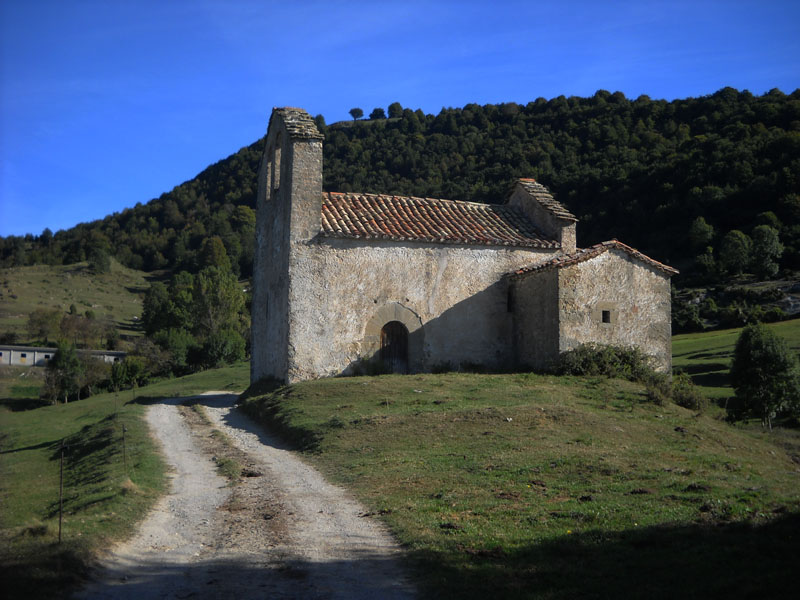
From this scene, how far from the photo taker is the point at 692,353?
34.3 metres

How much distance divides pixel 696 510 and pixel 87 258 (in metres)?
93.6

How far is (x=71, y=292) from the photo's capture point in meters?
72.8

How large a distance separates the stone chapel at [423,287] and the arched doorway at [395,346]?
0.10 feet

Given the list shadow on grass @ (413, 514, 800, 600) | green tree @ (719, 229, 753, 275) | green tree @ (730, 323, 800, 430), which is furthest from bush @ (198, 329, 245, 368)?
green tree @ (719, 229, 753, 275)

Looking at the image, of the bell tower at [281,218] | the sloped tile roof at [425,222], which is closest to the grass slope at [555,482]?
the bell tower at [281,218]

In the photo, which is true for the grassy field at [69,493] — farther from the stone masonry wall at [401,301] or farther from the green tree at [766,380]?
the green tree at [766,380]

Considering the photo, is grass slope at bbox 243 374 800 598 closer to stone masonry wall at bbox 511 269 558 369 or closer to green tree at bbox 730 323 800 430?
stone masonry wall at bbox 511 269 558 369

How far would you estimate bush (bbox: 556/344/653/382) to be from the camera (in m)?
17.7

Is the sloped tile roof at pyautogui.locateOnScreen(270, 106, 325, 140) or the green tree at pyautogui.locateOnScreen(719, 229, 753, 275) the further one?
the green tree at pyautogui.locateOnScreen(719, 229, 753, 275)

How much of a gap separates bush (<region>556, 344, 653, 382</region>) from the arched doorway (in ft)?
14.7

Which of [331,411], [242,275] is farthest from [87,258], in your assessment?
[331,411]

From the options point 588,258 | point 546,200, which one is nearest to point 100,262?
point 546,200

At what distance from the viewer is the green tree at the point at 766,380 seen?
70.0 feet

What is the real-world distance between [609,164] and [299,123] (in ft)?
170
